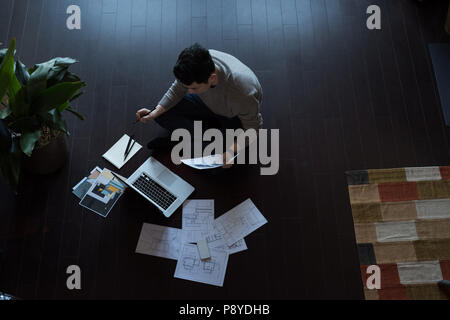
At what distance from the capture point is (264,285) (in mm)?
2576

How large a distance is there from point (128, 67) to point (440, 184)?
2.48 m

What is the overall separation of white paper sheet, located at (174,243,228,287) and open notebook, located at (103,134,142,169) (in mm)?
751

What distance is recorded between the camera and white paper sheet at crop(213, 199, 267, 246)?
2.67 meters

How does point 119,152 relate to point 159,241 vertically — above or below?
above

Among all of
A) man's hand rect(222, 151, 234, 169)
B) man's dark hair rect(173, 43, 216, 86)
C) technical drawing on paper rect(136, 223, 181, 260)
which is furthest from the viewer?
technical drawing on paper rect(136, 223, 181, 260)

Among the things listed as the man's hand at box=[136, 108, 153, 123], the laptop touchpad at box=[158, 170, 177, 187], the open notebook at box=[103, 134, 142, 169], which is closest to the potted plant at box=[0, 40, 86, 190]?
the man's hand at box=[136, 108, 153, 123]

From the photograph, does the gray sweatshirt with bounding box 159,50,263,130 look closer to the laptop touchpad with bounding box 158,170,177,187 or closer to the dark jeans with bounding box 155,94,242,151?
the dark jeans with bounding box 155,94,242,151

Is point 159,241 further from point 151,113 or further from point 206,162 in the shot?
point 151,113

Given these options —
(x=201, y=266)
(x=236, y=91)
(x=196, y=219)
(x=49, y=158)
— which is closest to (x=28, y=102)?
(x=49, y=158)

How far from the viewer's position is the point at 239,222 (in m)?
2.71

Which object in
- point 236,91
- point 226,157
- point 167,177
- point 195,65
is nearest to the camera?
point 195,65

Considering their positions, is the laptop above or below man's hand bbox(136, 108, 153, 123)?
below

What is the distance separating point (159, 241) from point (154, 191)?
34 cm

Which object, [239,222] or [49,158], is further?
[239,222]
